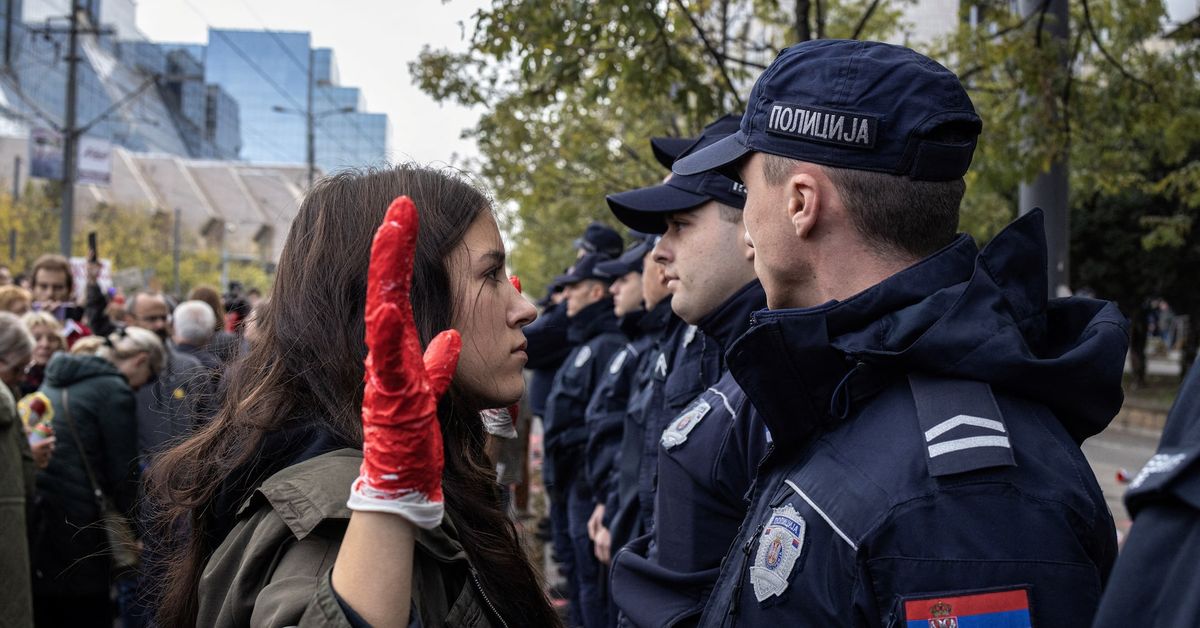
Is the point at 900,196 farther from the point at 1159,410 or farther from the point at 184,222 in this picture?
the point at 184,222

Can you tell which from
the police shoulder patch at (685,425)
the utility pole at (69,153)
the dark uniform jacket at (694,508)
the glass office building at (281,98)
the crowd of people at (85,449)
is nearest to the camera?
the dark uniform jacket at (694,508)

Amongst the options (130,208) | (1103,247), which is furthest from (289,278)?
(130,208)

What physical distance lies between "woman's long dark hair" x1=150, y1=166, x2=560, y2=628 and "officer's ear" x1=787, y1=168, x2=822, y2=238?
1.95 feet

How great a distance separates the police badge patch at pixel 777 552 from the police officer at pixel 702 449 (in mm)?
797

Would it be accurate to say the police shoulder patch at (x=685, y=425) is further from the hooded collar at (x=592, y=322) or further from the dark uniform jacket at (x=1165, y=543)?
the hooded collar at (x=592, y=322)

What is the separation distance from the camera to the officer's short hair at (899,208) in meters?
1.83

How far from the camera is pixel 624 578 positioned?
2805 millimetres

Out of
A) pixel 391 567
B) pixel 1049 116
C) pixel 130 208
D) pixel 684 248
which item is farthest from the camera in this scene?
pixel 130 208

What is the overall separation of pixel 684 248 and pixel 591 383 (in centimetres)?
358

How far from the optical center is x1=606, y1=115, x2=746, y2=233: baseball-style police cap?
329 centimetres

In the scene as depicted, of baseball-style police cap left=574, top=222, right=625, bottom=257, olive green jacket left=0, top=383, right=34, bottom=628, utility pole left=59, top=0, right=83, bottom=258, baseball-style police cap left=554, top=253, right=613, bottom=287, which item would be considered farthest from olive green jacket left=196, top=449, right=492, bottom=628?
utility pole left=59, top=0, right=83, bottom=258

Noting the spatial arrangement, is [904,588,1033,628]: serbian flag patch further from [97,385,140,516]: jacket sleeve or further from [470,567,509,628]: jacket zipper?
[97,385,140,516]: jacket sleeve

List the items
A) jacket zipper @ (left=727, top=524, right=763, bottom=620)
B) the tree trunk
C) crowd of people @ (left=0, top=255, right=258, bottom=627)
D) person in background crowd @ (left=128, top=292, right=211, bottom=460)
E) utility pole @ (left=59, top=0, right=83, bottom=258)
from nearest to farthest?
jacket zipper @ (left=727, top=524, right=763, bottom=620)
crowd of people @ (left=0, top=255, right=258, bottom=627)
person in background crowd @ (left=128, top=292, right=211, bottom=460)
the tree trunk
utility pole @ (left=59, top=0, right=83, bottom=258)

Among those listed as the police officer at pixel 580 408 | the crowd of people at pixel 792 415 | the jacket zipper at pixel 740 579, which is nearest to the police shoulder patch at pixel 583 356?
the police officer at pixel 580 408
